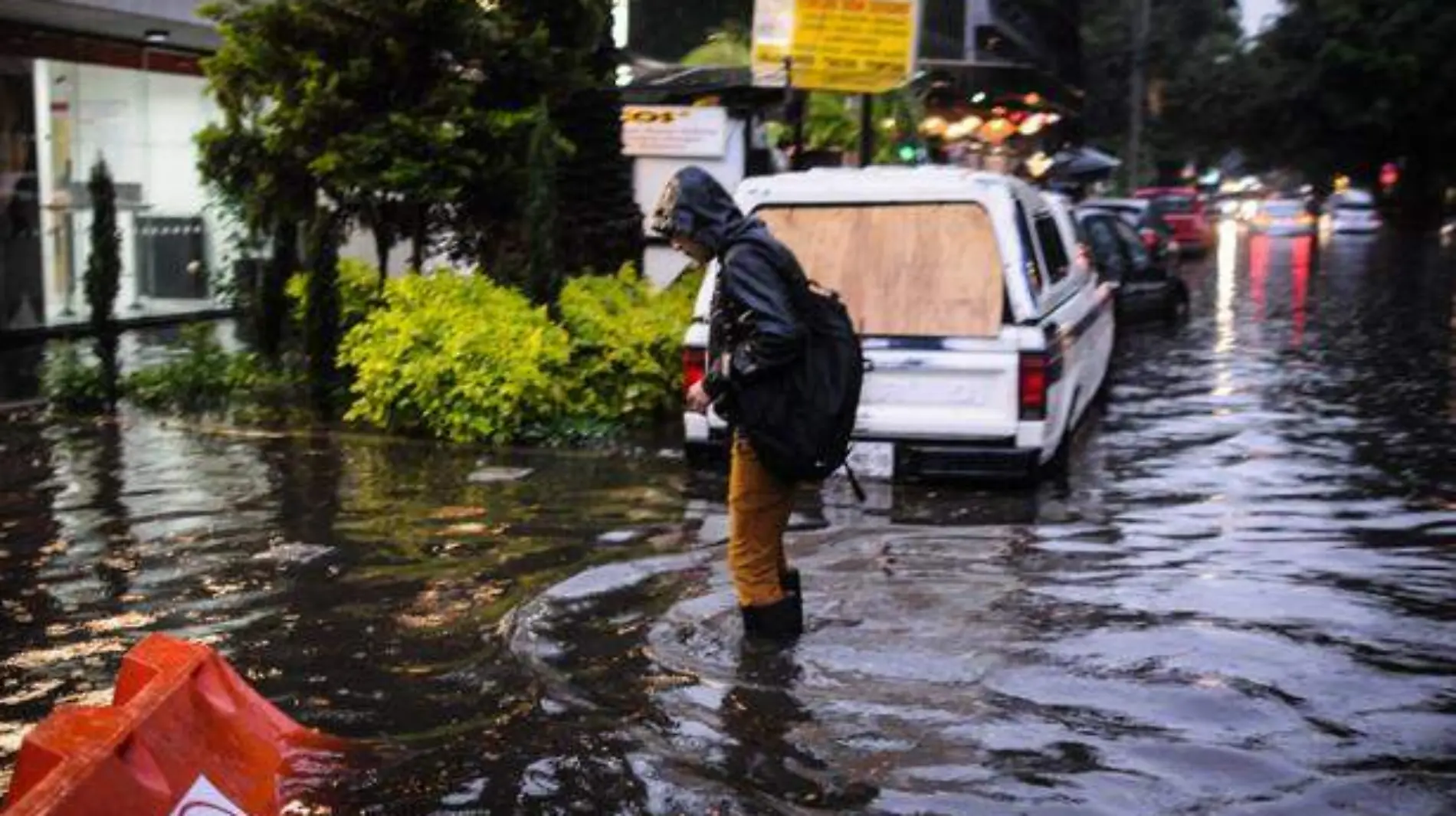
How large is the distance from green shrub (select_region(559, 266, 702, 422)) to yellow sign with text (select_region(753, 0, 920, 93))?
3855mm

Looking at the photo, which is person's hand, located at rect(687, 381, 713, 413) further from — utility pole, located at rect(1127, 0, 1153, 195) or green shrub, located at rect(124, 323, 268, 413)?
utility pole, located at rect(1127, 0, 1153, 195)

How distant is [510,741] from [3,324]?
12.8m

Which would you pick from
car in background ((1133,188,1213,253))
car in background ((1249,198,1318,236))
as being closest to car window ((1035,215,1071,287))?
car in background ((1133,188,1213,253))

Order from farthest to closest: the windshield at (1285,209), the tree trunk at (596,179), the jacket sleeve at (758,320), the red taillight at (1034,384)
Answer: the windshield at (1285,209)
the tree trunk at (596,179)
the red taillight at (1034,384)
the jacket sleeve at (758,320)

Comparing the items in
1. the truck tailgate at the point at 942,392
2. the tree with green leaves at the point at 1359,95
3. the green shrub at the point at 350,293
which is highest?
the tree with green leaves at the point at 1359,95

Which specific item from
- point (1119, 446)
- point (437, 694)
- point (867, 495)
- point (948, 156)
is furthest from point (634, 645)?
point (948, 156)

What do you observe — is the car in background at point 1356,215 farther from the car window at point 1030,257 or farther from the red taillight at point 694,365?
the red taillight at point 694,365

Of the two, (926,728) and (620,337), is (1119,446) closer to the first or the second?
(620,337)

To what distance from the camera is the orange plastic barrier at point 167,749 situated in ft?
12.2

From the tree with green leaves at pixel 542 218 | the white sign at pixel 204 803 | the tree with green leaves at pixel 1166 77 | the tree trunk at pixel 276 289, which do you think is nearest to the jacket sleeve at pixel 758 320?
the white sign at pixel 204 803

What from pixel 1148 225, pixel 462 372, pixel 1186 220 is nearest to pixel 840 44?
pixel 462 372

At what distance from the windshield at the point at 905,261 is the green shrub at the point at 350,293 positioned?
4045mm

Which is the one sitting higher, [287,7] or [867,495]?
[287,7]

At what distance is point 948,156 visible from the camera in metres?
29.7
